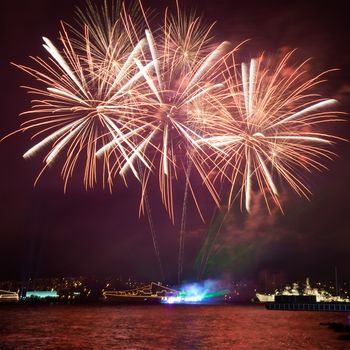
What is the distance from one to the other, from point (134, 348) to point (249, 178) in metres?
23.3

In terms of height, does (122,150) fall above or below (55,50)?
below

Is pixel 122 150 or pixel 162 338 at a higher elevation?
pixel 122 150

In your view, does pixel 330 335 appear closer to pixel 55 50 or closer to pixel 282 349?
pixel 282 349

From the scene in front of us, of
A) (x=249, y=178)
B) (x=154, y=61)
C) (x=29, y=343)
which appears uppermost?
(x=154, y=61)

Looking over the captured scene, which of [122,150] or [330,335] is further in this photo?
[330,335]

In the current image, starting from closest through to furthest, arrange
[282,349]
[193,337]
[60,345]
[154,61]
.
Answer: [154,61], [282,349], [60,345], [193,337]

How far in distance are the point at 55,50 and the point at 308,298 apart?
154 metres

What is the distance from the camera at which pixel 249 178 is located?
2705cm

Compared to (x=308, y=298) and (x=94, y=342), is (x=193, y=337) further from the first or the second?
(x=308, y=298)

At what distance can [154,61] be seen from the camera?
78.1ft

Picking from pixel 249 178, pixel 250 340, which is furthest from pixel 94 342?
pixel 249 178

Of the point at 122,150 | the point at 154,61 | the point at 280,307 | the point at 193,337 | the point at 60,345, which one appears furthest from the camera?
the point at 280,307

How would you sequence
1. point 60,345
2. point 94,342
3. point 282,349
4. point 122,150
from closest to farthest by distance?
1. point 122,150
2. point 282,349
3. point 60,345
4. point 94,342

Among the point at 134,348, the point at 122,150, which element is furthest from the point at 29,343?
the point at 122,150
